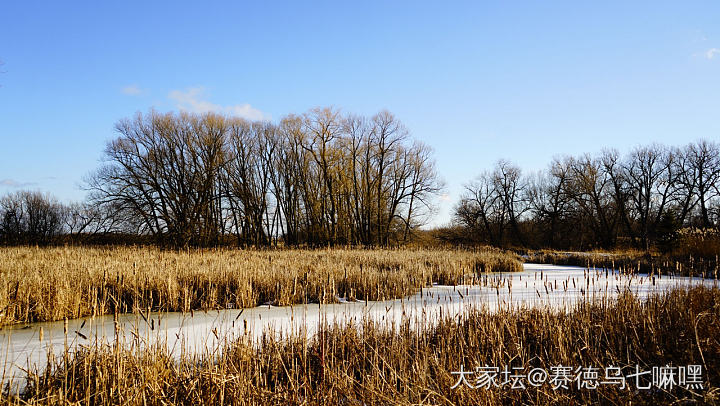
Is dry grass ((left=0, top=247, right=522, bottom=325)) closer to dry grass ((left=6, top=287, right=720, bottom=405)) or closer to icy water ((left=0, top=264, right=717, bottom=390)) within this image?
icy water ((left=0, top=264, right=717, bottom=390))

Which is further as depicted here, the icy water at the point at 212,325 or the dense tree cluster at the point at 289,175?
the dense tree cluster at the point at 289,175

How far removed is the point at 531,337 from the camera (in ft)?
13.4

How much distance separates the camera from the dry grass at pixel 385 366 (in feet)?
8.56

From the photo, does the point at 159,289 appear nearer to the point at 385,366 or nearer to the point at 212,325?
the point at 212,325

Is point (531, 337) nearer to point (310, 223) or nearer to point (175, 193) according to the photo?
point (175, 193)

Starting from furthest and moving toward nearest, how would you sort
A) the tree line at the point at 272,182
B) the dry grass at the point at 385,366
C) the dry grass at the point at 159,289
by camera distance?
1. the tree line at the point at 272,182
2. the dry grass at the point at 159,289
3. the dry grass at the point at 385,366

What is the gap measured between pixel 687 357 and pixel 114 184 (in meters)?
25.9

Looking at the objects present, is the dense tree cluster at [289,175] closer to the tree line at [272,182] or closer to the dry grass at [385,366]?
the tree line at [272,182]

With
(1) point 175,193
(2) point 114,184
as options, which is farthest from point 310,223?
(2) point 114,184

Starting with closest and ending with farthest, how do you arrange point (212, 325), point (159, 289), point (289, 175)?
point (212, 325) → point (159, 289) → point (289, 175)

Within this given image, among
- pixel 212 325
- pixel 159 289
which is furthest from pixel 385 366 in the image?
pixel 159 289

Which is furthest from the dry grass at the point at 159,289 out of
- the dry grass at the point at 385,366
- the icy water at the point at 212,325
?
the dry grass at the point at 385,366

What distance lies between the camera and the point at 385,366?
3.39 m

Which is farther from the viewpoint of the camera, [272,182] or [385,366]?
[272,182]
